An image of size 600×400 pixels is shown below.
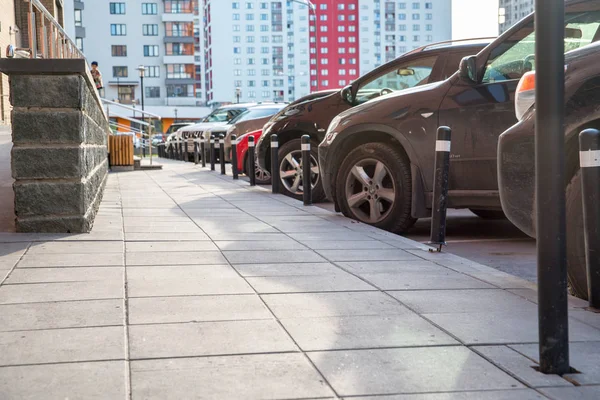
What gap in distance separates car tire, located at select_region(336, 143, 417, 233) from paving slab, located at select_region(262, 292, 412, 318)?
3.21 metres

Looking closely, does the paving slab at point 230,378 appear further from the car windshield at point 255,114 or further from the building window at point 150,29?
the building window at point 150,29

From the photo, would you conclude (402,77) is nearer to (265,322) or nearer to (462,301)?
(462,301)

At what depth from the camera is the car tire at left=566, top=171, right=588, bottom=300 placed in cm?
470

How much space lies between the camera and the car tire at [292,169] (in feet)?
37.5

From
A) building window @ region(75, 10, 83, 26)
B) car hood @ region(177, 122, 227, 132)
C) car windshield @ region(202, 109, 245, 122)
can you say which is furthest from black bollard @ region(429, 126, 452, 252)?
building window @ region(75, 10, 83, 26)

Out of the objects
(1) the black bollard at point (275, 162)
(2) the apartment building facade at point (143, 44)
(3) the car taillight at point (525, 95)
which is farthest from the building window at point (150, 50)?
(3) the car taillight at point (525, 95)

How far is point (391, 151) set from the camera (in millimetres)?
8078

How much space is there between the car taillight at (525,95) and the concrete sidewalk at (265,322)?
1108 millimetres

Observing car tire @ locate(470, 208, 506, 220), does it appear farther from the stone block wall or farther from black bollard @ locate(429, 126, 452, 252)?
the stone block wall

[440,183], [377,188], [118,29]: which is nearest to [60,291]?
[440,183]

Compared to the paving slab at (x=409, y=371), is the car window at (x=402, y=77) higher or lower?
higher

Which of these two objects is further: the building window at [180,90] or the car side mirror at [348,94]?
the building window at [180,90]

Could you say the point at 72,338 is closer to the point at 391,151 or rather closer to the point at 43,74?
the point at 43,74

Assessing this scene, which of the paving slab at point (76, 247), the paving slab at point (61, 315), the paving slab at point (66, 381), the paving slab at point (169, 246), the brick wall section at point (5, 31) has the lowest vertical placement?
the paving slab at point (66, 381)
